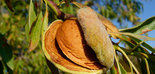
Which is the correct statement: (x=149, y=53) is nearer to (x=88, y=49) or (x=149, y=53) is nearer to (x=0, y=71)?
(x=88, y=49)

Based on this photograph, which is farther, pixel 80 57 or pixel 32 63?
pixel 32 63

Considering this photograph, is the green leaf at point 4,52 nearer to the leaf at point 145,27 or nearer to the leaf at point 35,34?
the leaf at point 35,34

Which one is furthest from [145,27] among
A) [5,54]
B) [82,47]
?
[5,54]

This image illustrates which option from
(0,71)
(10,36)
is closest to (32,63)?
(10,36)

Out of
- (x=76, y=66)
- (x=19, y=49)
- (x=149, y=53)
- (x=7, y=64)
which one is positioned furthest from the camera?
(x=19, y=49)

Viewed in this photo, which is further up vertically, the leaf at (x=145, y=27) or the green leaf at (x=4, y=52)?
the leaf at (x=145, y=27)

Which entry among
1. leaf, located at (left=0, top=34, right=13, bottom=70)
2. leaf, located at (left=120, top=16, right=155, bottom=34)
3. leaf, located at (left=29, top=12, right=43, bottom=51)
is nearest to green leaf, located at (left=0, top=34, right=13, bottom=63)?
leaf, located at (left=0, top=34, right=13, bottom=70)

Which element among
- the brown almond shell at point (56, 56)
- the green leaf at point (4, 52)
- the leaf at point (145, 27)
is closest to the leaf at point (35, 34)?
the brown almond shell at point (56, 56)

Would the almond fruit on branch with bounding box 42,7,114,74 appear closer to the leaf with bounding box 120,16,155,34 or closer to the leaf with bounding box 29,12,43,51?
the leaf with bounding box 29,12,43,51
